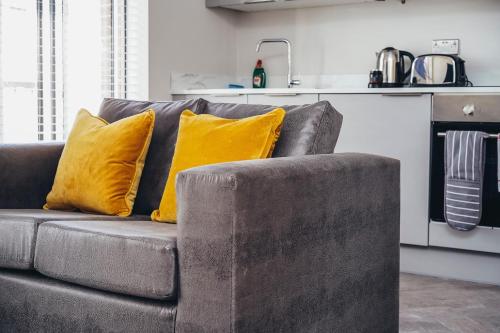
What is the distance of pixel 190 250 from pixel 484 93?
232 cm

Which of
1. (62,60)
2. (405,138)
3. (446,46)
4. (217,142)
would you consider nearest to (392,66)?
(446,46)

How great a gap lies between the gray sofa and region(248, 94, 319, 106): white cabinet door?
5.03 feet

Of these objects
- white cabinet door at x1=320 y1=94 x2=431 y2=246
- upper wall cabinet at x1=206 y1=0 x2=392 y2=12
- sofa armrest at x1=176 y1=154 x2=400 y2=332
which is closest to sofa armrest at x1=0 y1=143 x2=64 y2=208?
sofa armrest at x1=176 y1=154 x2=400 y2=332

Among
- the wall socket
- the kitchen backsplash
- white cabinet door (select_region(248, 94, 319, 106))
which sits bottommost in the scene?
white cabinet door (select_region(248, 94, 319, 106))

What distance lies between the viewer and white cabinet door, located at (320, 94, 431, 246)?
374cm

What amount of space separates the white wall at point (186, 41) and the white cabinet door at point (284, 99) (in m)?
0.58

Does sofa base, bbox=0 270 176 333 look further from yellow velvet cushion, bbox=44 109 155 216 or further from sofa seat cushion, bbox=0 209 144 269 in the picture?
yellow velvet cushion, bbox=44 109 155 216

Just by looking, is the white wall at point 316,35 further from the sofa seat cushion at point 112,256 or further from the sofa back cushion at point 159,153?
the sofa seat cushion at point 112,256

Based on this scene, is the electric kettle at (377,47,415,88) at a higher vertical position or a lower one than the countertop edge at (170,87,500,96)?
higher

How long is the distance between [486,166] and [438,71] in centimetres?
67

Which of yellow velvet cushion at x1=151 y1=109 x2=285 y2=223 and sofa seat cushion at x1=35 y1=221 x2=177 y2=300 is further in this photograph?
yellow velvet cushion at x1=151 y1=109 x2=285 y2=223

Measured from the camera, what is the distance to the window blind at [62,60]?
3.62 meters

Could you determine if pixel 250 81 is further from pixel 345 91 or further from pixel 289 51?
pixel 345 91

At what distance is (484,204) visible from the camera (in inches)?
140
